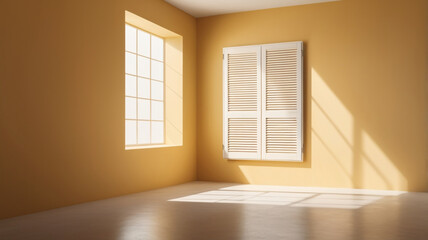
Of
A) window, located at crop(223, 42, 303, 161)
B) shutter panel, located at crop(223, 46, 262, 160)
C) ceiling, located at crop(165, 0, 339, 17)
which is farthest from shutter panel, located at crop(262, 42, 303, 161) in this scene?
ceiling, located at crop(165, 0, 339, 17)

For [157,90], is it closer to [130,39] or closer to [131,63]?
[131,63]

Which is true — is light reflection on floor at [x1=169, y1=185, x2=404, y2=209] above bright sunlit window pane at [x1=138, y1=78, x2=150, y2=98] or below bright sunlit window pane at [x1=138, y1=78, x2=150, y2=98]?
below

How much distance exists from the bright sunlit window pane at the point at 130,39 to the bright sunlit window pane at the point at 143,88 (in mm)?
418

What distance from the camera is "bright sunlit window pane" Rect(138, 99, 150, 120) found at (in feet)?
19.8

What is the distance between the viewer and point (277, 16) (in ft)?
21.4

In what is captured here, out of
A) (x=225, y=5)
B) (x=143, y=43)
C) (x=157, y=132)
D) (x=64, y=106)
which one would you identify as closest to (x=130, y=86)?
(x=143, y=43)

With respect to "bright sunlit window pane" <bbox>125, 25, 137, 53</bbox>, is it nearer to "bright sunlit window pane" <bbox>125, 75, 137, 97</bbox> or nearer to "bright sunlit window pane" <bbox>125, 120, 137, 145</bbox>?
"bright sunlit window pane" <bbox>125, 75, 137, 97</bbox>

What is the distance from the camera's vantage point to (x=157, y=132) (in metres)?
6.54

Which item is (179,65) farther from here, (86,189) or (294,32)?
(86,189)

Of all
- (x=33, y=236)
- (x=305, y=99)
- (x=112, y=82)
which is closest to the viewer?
(x=33, y=236)

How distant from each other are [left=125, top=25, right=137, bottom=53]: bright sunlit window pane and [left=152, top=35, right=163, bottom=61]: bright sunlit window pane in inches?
21.4

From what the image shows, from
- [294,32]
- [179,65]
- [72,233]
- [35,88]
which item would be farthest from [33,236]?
[294,32]

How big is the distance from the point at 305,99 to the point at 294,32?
0.96 meters

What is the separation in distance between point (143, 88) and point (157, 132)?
74 cm
